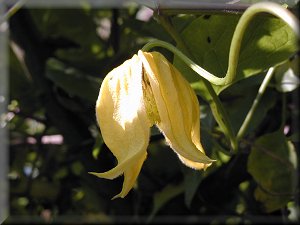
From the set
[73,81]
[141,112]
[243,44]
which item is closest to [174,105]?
[141,112]

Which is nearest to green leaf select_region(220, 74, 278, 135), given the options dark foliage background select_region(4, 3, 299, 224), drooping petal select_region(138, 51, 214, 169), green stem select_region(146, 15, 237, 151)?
dark foliage background select_region(4, 3, 299, 224)

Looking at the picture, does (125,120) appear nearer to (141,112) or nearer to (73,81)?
(141,112)

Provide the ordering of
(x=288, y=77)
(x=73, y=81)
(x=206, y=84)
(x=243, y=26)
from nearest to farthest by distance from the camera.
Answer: (x=243, y=26), (x=206, y=84), (x=288, y=77), (x=73, y=81)

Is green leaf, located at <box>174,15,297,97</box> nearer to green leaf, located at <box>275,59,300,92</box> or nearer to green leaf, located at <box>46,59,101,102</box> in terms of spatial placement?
green leaf, located at <box>275,59,300,92</box>

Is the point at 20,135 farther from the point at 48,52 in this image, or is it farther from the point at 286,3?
the point at 286,3

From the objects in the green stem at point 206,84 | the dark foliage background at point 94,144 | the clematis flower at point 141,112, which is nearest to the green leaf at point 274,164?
the dark foliage background at point 94,144

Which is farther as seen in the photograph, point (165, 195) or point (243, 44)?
point (165, 195)
